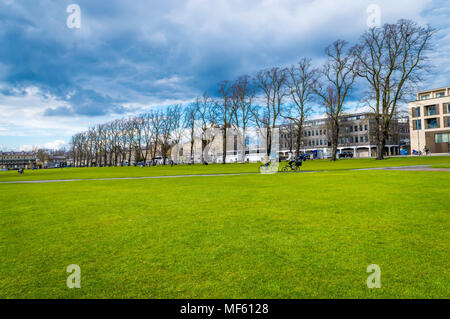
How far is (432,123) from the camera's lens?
80812 millimetres

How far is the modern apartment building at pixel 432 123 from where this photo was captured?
77.2m

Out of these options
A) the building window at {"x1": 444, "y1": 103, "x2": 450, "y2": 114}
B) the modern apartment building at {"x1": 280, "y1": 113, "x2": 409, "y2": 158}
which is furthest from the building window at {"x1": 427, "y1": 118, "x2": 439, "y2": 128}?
the modern apartment building at {"x1": 280, "y1": 113, "x2": 409, "y2": 158}

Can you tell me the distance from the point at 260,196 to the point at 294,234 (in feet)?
19.3

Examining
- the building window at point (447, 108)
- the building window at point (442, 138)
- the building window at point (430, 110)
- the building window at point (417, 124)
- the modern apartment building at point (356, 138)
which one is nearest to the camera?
the building window at point (447, 108)

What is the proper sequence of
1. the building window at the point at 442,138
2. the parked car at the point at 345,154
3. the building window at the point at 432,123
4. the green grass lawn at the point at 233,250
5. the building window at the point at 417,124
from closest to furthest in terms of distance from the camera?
the green grass lawn at the point at 233,250 < the building window at the point at 442,138 < the building window at the point at 432,123 < the building window at the point at 417,124 < the parked car at the point at 345,154

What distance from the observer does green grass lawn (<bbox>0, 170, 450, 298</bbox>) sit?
4039 mm

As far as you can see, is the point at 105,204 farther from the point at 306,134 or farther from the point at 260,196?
the point at 306,134

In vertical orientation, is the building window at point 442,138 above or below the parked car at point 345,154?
above

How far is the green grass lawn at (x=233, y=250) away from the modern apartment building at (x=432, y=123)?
82339 mm

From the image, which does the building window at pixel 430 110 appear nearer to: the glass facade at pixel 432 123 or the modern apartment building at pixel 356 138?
the glass facade at pixel 432 123

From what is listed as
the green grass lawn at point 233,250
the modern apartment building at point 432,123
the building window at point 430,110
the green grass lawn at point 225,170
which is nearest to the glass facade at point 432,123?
the modern apartment building at point 432,123

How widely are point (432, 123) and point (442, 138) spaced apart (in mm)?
5099
